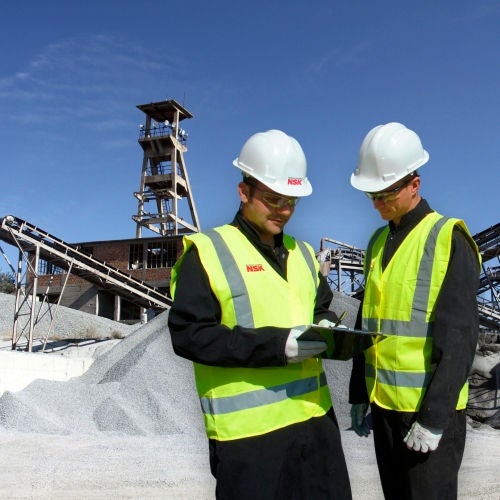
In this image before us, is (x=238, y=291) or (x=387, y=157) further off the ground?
(x=387, y=157)

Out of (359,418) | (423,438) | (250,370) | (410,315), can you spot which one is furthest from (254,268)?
(359,418)

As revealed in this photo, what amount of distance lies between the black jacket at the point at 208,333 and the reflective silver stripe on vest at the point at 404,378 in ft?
1.91

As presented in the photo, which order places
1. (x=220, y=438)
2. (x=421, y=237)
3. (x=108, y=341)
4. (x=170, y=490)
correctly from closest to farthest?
(x=220, y=438) < (x=421, y=237) < (x=170, y=490) < (x=108, y=341)

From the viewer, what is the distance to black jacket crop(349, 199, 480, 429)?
249 cm

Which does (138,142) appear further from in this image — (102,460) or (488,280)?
(102,460)

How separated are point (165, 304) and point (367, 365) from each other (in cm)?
2148

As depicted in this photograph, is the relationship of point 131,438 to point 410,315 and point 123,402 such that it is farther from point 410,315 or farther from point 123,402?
point 410,315

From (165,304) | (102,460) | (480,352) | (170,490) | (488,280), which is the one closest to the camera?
(170,490)

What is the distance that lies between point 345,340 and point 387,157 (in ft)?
3.04

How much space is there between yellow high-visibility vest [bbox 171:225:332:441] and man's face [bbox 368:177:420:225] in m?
0.63

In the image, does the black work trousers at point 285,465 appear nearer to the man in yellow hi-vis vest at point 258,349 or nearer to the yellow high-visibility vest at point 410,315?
the man in yellow hi-vis vest at point 258,349

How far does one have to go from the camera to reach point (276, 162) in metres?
2.80

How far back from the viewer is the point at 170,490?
617 cm

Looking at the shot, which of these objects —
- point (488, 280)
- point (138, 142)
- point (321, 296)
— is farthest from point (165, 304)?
point (321, 296)
